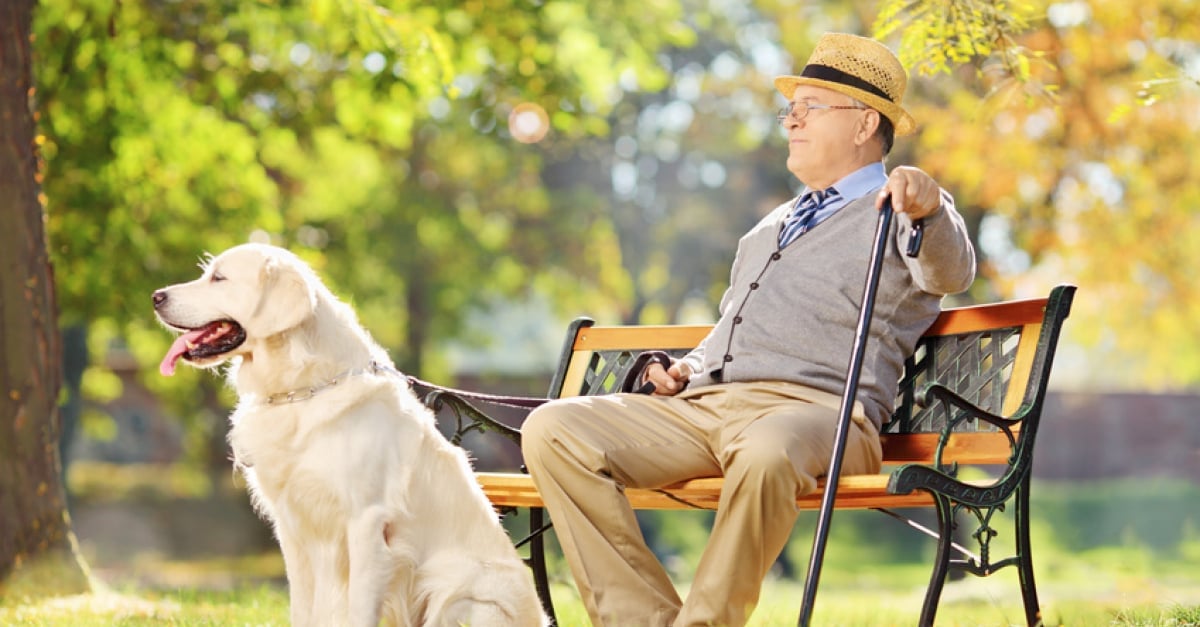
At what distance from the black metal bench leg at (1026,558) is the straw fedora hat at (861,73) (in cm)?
128

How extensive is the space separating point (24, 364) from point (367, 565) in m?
3.43

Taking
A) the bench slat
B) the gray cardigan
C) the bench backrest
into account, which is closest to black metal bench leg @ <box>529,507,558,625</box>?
the bench slat

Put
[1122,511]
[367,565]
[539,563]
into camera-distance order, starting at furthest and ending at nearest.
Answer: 1. [1122,511]
2. [539,563]
3. [367,565]

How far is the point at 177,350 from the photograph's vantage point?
12.2 feet

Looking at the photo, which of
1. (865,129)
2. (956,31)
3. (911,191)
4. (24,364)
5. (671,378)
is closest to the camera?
(911,191)

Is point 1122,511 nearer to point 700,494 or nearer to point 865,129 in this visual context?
point 865,129

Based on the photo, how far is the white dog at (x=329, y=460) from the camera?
12.2 ft

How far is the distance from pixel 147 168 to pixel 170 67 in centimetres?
218

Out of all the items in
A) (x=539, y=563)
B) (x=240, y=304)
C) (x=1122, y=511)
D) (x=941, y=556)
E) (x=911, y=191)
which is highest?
(x=911, y=191)

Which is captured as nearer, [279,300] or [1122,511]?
[279,300]

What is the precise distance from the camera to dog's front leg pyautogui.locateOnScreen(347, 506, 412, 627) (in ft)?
12.1

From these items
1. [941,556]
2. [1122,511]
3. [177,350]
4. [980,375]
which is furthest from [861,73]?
[1122,511]

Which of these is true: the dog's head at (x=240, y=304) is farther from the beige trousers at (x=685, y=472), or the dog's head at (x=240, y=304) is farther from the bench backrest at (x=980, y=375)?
the bench backrest at (x=980, y=375)

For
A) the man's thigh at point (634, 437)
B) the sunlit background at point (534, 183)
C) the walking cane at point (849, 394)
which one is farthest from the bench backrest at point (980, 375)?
the sunlit background at point (534, 183)
